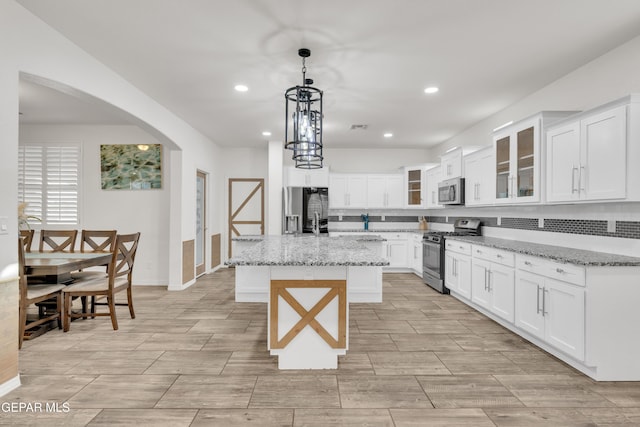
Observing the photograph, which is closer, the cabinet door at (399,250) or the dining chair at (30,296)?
the dining chair at (30,296)

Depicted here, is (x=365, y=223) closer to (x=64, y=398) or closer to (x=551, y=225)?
(x=551, y=225)

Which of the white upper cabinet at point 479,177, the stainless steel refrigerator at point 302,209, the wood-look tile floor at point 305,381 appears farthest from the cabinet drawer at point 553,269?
the stainless steel refrigerator at point 302,209

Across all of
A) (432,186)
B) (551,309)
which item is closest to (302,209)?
(432,186)

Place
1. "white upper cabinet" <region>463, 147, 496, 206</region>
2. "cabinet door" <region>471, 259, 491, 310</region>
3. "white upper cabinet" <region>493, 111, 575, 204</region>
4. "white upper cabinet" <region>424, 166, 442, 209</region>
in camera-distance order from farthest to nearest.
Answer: "white upper cabinet" <region>424, 166, 442, 209</region>
"white upper cabinet" <region>463, 147, 496, 206</region>
"cabinet door" <region>471, 259, 491, 310</region>
"white upper cabinet" <region>493, 111, 575, 204</region>

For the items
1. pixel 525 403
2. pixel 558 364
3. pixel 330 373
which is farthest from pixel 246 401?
pixel 558 364

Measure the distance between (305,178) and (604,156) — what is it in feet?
16.4

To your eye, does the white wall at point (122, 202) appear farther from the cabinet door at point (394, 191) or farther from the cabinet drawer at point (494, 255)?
the cabinet drawer at point (494, 255)

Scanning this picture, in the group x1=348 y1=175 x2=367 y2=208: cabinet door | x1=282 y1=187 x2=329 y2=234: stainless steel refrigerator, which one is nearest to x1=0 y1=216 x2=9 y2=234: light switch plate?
x1=282 y1=187 x2=329 y2=234: stainless steel refrigerator

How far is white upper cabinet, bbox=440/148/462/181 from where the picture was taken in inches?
205

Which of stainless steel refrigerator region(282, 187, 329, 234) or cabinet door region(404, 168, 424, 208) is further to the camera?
cabinet door region(404, 168, 424, 208)

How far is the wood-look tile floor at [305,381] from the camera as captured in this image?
6.77 feet

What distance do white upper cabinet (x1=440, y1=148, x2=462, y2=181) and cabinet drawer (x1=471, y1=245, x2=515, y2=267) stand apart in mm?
1493

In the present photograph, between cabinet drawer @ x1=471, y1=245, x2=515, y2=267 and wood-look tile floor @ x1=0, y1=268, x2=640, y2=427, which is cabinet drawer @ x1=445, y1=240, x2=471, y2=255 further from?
wood-look tile floor @ x1=0, y1=268, x2=640, y2=427

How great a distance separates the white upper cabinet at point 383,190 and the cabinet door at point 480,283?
9.80 ft
